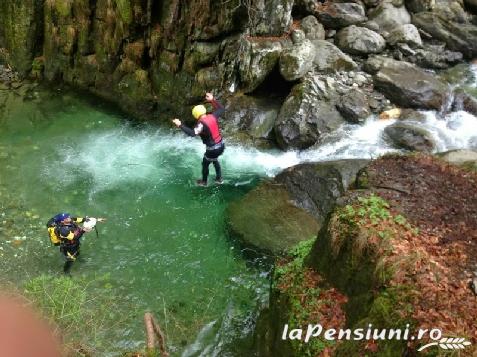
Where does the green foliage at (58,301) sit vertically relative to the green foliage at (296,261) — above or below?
below

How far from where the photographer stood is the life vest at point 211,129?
33.1ft

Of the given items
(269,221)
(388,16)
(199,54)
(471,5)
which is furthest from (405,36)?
(269,221)

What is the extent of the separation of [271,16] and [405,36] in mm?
4796

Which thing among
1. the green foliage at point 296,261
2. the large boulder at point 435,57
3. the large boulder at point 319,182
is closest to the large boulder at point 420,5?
the large boulder at point 435,57

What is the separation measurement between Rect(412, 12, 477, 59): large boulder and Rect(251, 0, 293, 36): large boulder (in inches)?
213

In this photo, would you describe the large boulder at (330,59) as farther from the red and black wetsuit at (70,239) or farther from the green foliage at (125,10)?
the red and black wetsuit at (70,239)

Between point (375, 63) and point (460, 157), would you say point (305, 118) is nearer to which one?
point (375, 63)

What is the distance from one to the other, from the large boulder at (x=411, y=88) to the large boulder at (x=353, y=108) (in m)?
0.93

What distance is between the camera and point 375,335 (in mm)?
5133

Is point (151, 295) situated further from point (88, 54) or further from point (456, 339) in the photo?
point (88, 54)

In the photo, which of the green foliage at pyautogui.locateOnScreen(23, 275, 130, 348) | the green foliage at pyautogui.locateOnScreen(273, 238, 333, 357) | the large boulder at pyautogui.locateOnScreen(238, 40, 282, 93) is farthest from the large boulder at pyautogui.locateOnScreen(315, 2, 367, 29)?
the green foliage at pyautogui.locateOnScreen(23, 275, 130, 348)

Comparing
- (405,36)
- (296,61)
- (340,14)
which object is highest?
(340,14)

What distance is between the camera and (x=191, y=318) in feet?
26.8

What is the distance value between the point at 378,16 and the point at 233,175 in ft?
27.3
